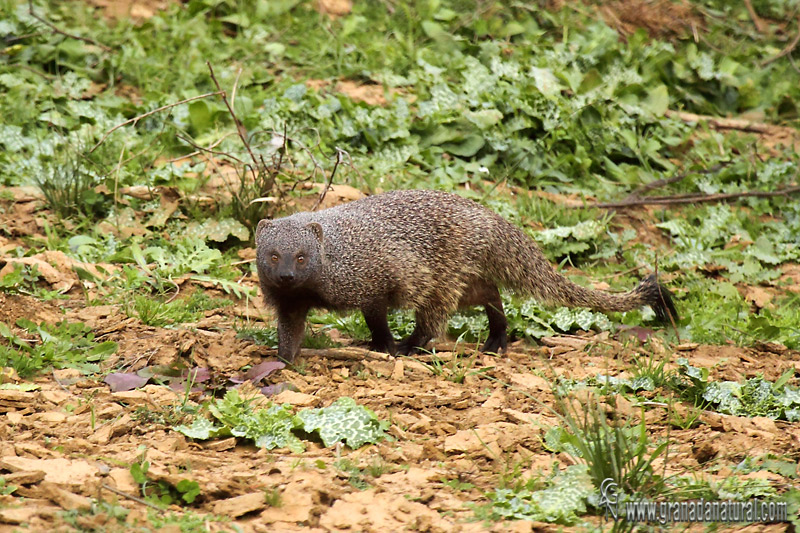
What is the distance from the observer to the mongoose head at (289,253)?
4445 millimetres

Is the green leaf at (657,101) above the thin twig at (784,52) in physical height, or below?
below

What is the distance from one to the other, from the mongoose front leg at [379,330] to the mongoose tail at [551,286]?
83 centimetres

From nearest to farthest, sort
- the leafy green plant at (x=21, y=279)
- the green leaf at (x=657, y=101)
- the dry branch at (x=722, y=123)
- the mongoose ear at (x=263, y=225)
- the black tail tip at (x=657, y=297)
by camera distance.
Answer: the mongoose ear at (x=263, y=225)
the leafy green plant at (x=21, y=279)
the black tail tip at (x=657, y=297)
the green leaf at (x=657, y=101)
the dry branch at (x=722, y=123)

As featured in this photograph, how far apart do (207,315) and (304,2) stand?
203 inches

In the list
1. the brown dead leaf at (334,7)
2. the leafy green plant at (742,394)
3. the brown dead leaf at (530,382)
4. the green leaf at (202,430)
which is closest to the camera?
the green leaf at (202,430)

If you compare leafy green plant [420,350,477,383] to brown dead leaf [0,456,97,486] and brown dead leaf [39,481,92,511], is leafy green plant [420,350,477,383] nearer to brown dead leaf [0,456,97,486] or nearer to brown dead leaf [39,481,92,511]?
brown dead leaf [0,456,97,486]

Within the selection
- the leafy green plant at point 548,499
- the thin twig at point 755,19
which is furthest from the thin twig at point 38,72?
the thin twig at point 755,19

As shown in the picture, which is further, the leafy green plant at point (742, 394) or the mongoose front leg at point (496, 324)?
the mongoose front leg at point (496, 324)

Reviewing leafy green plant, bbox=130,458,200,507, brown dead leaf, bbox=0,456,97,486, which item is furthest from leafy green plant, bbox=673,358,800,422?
brown dead leaf, bbox=0,456,97,486

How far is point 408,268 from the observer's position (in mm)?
4961

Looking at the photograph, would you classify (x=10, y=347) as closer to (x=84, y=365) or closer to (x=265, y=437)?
(x=84, y=365)

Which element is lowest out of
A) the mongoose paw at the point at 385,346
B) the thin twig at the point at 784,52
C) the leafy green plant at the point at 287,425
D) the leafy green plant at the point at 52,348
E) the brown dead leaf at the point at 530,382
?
the mongoose paw at the point at 385,346

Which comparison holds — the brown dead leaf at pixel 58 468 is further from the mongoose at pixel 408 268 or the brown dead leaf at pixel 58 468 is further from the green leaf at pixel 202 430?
the mongoose at pixel 408 268

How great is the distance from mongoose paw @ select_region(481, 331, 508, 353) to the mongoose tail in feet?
1.04
